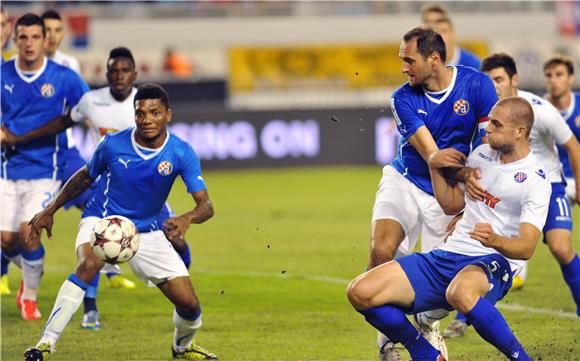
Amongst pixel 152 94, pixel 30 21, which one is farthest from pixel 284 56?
pixel 152 94

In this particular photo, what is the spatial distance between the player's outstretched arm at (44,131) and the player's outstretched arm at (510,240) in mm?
4498

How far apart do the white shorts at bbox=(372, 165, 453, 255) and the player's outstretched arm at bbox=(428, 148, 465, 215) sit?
0.25m

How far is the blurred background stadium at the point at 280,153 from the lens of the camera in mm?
9078

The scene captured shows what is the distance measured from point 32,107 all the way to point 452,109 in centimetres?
412

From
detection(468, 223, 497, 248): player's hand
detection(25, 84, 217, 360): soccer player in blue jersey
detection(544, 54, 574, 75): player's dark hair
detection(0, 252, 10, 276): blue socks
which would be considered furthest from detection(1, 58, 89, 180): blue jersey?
detection(468, 223, 497, 248): player's hand

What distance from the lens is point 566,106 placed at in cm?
1107

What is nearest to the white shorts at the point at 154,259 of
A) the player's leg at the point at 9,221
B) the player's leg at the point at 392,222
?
the player's leg at the point at 392,222

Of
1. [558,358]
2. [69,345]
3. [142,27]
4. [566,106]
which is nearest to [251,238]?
[566,106]

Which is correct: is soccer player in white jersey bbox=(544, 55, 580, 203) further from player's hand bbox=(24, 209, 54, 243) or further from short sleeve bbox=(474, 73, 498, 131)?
player's hand bbox=(24, 209, 54, 243)

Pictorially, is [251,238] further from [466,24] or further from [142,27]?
[466,24]

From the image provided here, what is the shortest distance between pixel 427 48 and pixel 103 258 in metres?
2.53

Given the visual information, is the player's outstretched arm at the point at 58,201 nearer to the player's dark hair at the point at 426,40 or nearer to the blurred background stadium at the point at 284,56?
the player's dark hair at the point at 426,40

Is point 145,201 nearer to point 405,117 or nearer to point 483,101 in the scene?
point 405,117

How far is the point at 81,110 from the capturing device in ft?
32.3
